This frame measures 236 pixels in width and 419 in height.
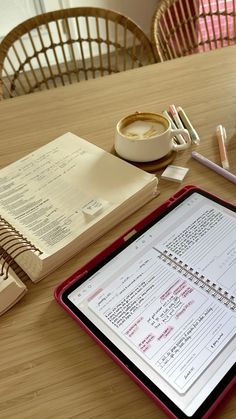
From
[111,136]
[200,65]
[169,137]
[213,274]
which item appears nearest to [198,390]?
[213,274]

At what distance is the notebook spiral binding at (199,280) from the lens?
0.52 metres

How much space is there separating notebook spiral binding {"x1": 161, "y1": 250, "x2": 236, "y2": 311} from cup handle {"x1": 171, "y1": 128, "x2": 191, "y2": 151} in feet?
0.86

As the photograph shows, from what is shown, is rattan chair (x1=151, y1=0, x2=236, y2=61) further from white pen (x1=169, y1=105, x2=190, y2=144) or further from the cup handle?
the cup handle

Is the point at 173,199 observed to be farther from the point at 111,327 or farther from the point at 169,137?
the point at 111,327

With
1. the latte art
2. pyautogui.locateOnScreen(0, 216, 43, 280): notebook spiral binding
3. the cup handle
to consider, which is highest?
the latte art

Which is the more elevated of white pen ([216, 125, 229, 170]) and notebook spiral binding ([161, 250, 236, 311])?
white pen ([216, 125, 229, 170])

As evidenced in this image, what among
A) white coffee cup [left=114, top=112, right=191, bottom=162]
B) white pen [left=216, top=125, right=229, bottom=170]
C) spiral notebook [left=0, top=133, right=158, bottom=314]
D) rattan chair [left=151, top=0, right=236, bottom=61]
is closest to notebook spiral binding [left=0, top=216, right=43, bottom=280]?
spiral notebook [left=0, top=133, right=158, bottom=314]

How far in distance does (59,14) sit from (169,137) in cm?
75

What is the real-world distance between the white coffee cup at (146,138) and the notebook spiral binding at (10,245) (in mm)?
254

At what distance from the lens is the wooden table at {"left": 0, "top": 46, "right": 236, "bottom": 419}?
46 centimetres

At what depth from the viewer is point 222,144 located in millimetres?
766

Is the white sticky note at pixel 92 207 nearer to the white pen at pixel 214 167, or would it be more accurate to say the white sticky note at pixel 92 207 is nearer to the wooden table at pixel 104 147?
the wooden table at pixel 104 147

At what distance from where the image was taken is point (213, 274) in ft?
1.80

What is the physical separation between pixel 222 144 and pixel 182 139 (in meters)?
0.08
